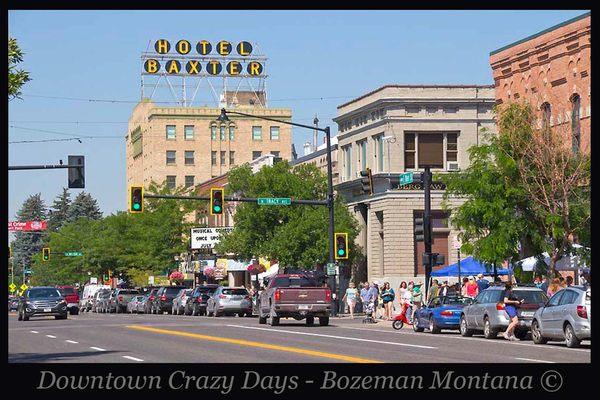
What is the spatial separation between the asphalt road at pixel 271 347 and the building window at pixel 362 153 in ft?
107

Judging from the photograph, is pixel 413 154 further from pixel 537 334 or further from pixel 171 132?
pixel 171 132

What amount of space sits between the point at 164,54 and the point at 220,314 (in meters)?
71.8

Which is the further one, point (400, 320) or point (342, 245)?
point (342, 245)

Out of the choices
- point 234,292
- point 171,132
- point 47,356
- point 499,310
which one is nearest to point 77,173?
point 499,310

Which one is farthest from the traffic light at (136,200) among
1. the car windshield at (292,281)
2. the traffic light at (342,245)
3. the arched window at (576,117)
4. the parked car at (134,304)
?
the parked car at (134,304)

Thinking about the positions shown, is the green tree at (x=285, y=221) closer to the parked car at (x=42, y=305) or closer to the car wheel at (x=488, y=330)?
the parked car at (x=42, y=305)

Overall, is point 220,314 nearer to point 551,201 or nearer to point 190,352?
point 551,201

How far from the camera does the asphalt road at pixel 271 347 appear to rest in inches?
1088

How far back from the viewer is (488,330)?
38125mm

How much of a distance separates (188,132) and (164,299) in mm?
68198

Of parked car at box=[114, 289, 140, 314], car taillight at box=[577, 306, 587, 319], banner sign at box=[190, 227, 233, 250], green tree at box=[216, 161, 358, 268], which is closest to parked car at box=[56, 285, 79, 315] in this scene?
parked car at box=[114, 289, 140, 314]

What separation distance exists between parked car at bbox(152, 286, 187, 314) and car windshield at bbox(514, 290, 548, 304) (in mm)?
42501

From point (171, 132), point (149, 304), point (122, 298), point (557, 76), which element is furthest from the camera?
point (171, 132)
